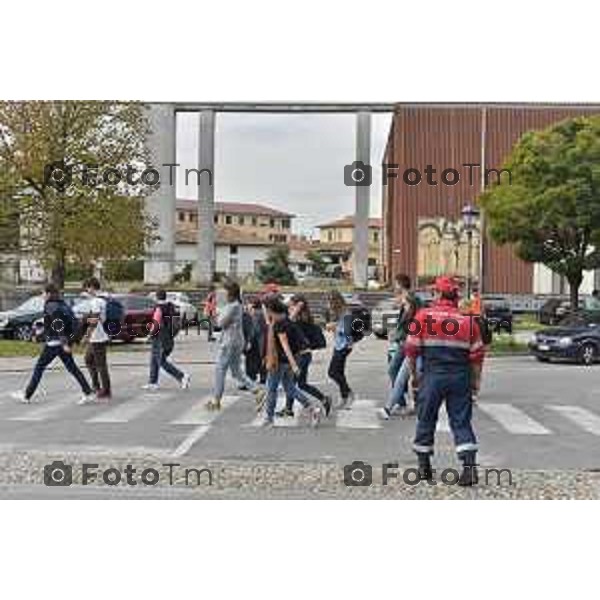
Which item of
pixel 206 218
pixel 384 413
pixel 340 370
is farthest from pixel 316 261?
pixel 384 413

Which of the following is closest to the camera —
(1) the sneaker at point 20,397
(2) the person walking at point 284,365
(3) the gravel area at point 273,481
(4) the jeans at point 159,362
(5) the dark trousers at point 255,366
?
(3) the gravel area at point 273,481

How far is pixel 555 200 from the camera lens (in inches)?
578

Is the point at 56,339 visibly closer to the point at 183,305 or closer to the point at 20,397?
the point at 20,397

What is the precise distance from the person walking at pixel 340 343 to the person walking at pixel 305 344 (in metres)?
0.28

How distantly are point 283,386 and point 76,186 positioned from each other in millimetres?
3180

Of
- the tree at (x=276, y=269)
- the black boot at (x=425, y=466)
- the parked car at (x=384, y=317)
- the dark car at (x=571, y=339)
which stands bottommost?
the black boot at (x=425, y=466)

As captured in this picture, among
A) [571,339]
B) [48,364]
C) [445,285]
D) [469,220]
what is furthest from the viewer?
[48,364]

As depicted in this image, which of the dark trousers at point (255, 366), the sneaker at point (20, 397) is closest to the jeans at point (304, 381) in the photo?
the dark trousers at point (255, 366)

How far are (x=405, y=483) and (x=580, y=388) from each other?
347 cm

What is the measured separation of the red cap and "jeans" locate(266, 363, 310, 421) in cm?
295

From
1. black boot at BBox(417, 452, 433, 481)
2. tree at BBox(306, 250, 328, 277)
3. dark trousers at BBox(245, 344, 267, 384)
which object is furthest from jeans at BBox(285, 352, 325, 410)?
black boot at BBox(417, 452, 433, 481)

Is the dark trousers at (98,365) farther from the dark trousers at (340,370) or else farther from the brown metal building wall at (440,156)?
the brown metal building wall at (440,156)

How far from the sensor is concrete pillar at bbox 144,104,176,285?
412 inches

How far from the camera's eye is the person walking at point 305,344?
1100cm
